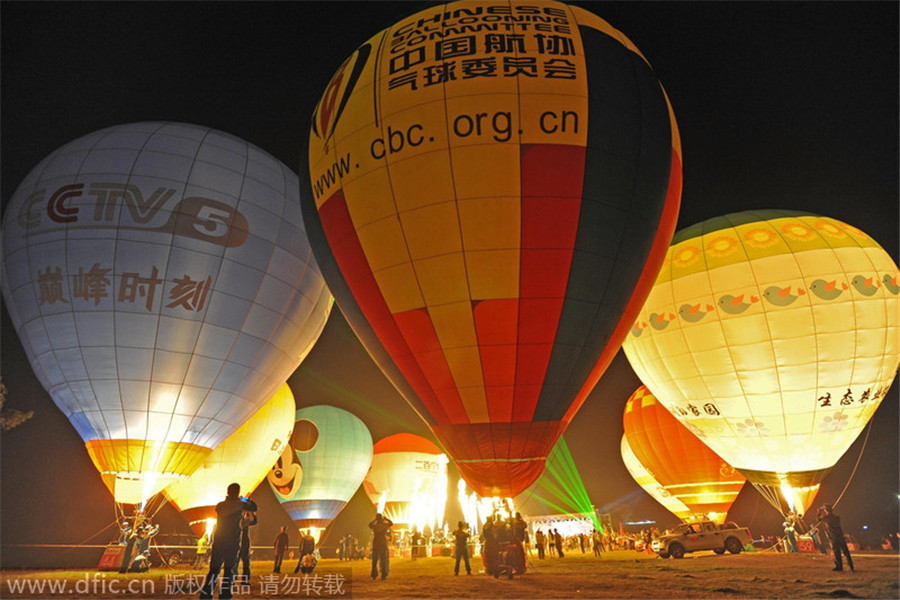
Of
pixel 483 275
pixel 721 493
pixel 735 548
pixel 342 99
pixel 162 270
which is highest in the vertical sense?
pixel 342 99

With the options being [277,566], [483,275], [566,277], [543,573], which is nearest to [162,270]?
[277,566]

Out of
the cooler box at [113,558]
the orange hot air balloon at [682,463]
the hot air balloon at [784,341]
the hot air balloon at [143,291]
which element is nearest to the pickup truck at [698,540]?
the hot air balloon at [784,341]

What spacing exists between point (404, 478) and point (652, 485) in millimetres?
11650

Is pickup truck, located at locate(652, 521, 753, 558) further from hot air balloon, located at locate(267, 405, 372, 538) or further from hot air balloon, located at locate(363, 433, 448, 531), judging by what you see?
hot air balloon, located at locate(363, 433, 448, 531)

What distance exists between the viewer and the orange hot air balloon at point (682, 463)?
1702cm

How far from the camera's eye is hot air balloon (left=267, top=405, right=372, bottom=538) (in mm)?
21328

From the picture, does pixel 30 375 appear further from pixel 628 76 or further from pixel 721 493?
pixel 721 493

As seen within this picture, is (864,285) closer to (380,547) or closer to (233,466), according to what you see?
(380,547)

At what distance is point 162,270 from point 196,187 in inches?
80.5

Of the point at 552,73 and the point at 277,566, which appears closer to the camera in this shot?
the point at 552,73

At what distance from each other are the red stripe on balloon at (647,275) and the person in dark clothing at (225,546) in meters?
5.01

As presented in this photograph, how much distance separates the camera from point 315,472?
69.9 ft

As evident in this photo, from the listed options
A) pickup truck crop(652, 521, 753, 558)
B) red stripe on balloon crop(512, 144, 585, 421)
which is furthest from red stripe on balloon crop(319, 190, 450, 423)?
pickup truck crop(652, 521, 753, 558)

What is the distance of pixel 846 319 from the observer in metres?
12.8
